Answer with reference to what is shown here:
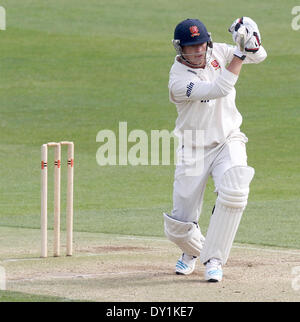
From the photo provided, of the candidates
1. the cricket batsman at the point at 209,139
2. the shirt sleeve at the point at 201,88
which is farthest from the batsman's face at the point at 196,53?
the shirt sleeve at the point at 201,88

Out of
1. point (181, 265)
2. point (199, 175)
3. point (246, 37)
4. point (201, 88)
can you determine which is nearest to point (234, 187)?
point (199, 175)

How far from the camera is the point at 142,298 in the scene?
6.25 meters

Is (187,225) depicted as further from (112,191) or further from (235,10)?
(235,10)

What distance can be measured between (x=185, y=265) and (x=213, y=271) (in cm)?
44

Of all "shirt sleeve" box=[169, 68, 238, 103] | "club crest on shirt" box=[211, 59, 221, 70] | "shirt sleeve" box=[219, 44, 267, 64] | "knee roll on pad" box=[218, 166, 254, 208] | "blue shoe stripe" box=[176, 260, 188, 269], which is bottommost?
"blue shoe stripe" box=[176, 260, 188, 269]

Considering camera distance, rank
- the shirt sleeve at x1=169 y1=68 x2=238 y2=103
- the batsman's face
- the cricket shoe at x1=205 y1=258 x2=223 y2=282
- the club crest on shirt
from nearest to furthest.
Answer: the shirt sleeve at x1=169 y1=68 x2=238 y2=103
the cricket shoe at x1=205 y1=258 x2=223 y2=282
the batsman's face
the club crest on shirt

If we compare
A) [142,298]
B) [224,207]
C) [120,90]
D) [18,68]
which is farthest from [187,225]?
[18,68]

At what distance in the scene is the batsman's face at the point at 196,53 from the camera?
22.7 feet

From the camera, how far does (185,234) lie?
707 centimetres

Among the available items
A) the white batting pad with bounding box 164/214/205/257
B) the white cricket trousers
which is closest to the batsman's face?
the white cricket trousers

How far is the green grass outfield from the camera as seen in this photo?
1117 centimetres

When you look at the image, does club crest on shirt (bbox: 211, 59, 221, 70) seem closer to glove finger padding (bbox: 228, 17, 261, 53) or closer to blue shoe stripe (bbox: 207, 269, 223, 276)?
glove finger padding (bbox: 228, 17, 261, 53)

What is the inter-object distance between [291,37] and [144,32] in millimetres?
4093

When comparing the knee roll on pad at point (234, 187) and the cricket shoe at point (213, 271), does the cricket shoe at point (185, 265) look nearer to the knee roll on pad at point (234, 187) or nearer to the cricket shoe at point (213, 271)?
the cricket shoe at point (213, 271)
